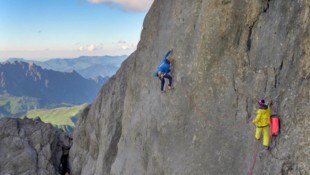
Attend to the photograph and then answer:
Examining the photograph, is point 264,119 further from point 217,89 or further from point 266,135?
point 217,89

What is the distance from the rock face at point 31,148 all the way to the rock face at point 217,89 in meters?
17.2

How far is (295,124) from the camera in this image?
66.2 feet

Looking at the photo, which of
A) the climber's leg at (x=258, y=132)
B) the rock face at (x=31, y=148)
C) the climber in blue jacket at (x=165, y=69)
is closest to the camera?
the climber's leg at (x=258, y=132)

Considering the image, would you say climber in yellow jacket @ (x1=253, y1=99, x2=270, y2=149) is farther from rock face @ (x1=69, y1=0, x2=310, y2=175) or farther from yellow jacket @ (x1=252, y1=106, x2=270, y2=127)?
rock face @ (x1=69, y1=0, x2=310, y2=175)

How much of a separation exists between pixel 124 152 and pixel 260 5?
20.9m

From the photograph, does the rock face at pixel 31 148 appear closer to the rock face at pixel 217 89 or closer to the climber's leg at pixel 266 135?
the rock face at pixel 217 89

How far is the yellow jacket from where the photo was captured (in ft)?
69.6

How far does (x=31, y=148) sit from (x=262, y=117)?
1548 inches

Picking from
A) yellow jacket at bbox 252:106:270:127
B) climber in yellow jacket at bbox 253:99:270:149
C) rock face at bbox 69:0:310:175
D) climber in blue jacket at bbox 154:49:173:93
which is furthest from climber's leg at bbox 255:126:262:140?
climber in blue jacket at bbox 154:49:173:93

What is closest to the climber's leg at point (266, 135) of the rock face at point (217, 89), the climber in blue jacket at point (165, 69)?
the rock face at point (217, 89)

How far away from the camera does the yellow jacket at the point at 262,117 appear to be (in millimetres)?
21203

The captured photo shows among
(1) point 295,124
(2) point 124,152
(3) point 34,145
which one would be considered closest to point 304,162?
(1) point 295,124

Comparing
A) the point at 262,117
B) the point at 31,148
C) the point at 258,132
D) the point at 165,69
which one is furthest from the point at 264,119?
the point at 31,148

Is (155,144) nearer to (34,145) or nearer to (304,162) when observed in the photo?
(304,162)
